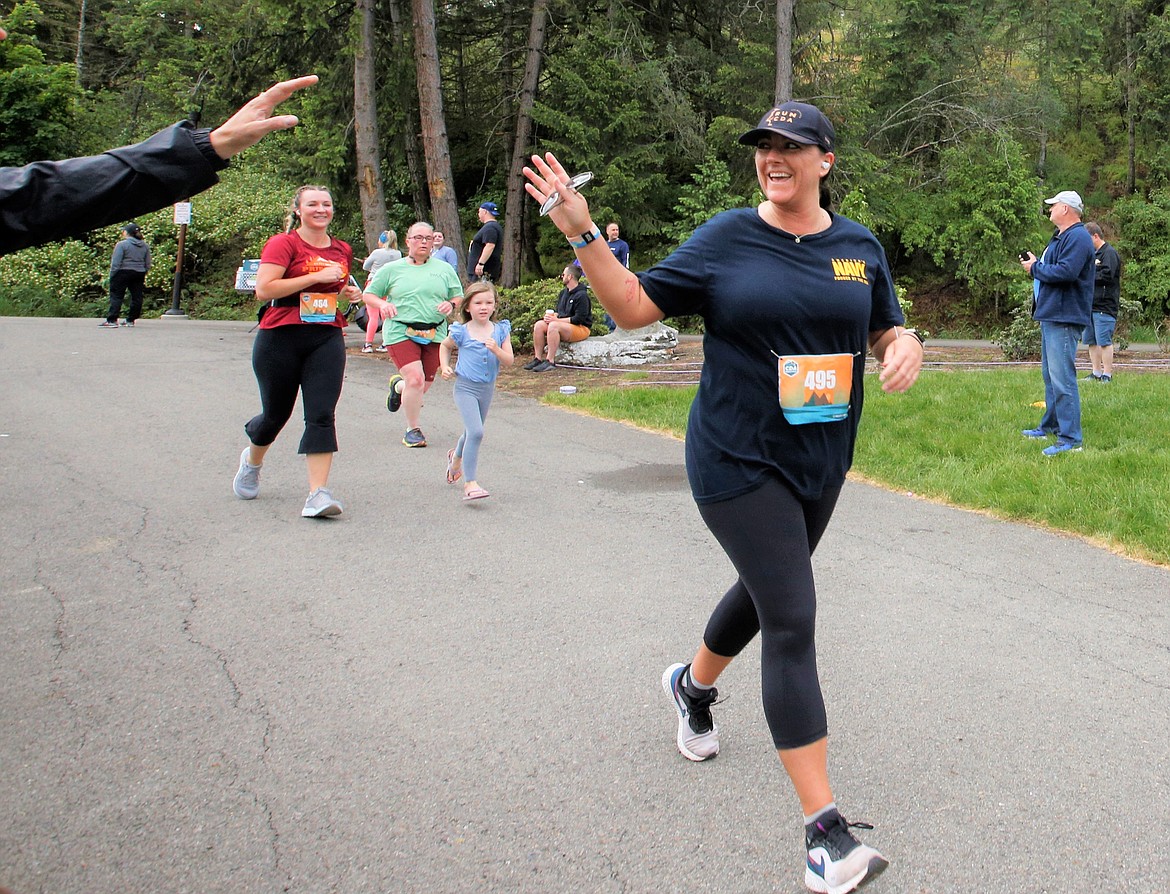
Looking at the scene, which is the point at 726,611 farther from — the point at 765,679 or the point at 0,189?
the point at 0,189

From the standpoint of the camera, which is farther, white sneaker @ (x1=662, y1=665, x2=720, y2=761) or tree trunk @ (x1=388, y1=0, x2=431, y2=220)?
tree trunk @ (x1=388, y1=0, x2=431, y2=220)

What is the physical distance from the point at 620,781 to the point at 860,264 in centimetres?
174

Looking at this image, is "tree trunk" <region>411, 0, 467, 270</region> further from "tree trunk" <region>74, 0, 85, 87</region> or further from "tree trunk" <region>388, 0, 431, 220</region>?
"tree trunk" <region>74, 0, 85, 87</region>

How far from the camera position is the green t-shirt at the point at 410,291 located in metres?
8.70

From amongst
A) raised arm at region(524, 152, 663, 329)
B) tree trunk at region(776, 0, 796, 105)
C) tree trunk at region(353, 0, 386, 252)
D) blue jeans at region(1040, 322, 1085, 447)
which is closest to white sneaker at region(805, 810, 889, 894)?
raised arm at region(524, 152, 663, 329)

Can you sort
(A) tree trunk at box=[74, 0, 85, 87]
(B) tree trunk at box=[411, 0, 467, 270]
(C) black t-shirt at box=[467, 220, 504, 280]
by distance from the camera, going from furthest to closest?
(A) tree trunk at box=[74, 0, 85, 87] → (B) tree trunk at box=[411, 0, 467, 270] → (C) black t-shirt at box=[467, 220, 504, 280]

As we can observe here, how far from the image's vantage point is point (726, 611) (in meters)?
3.25

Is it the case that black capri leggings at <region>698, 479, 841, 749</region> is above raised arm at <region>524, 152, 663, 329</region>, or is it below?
below

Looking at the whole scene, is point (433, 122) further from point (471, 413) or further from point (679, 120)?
point (471, 413)

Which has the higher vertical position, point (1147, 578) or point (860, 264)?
point (860, 264)

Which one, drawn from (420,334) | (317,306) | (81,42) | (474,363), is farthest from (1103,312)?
(81,42)

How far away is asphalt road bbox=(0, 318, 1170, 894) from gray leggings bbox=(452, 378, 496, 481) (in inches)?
11.8

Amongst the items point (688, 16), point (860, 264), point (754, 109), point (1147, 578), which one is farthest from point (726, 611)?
point (688, 16)

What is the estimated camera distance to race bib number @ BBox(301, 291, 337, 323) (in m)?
6.38
